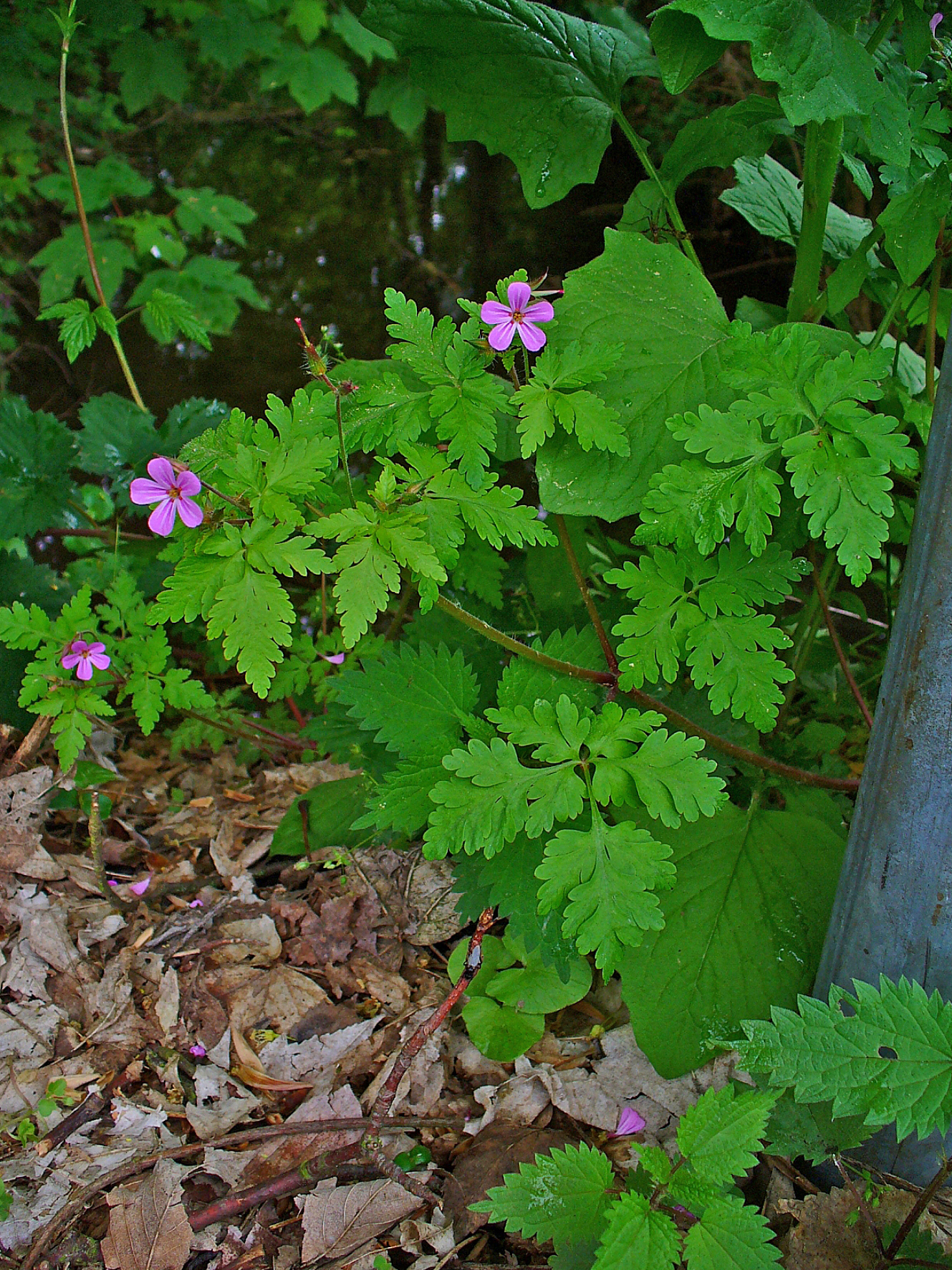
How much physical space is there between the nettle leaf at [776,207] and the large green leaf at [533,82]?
0.30 meters

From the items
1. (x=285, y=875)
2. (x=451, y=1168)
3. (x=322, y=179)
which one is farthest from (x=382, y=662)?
(x=322, y=179)

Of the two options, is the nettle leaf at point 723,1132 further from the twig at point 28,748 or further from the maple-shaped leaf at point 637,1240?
the twig at point 28,748

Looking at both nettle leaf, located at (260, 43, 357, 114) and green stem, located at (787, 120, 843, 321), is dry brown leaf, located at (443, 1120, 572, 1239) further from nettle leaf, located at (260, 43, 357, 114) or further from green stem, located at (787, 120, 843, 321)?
nettle leaf, located at (260, 43, 357, 114)

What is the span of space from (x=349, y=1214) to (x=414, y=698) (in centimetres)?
75

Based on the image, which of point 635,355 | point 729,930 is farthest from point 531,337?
point 729,930

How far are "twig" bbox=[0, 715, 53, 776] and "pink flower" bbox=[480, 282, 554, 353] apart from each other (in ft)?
4.32

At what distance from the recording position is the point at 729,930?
1.37 metres

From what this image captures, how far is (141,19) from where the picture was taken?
3918 millimetres

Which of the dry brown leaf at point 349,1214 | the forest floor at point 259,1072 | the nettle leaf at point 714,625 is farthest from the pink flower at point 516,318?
the dry brown leaf at point 349,1214

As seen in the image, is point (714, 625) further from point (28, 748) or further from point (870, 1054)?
point (28, 748)

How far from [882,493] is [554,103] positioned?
38.8 inches

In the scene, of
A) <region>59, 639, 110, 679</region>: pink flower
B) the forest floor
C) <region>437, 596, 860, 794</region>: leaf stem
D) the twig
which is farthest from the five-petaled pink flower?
the twig

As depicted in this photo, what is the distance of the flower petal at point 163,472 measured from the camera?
45.2 inches

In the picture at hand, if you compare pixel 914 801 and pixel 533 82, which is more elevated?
pixel 533 82
